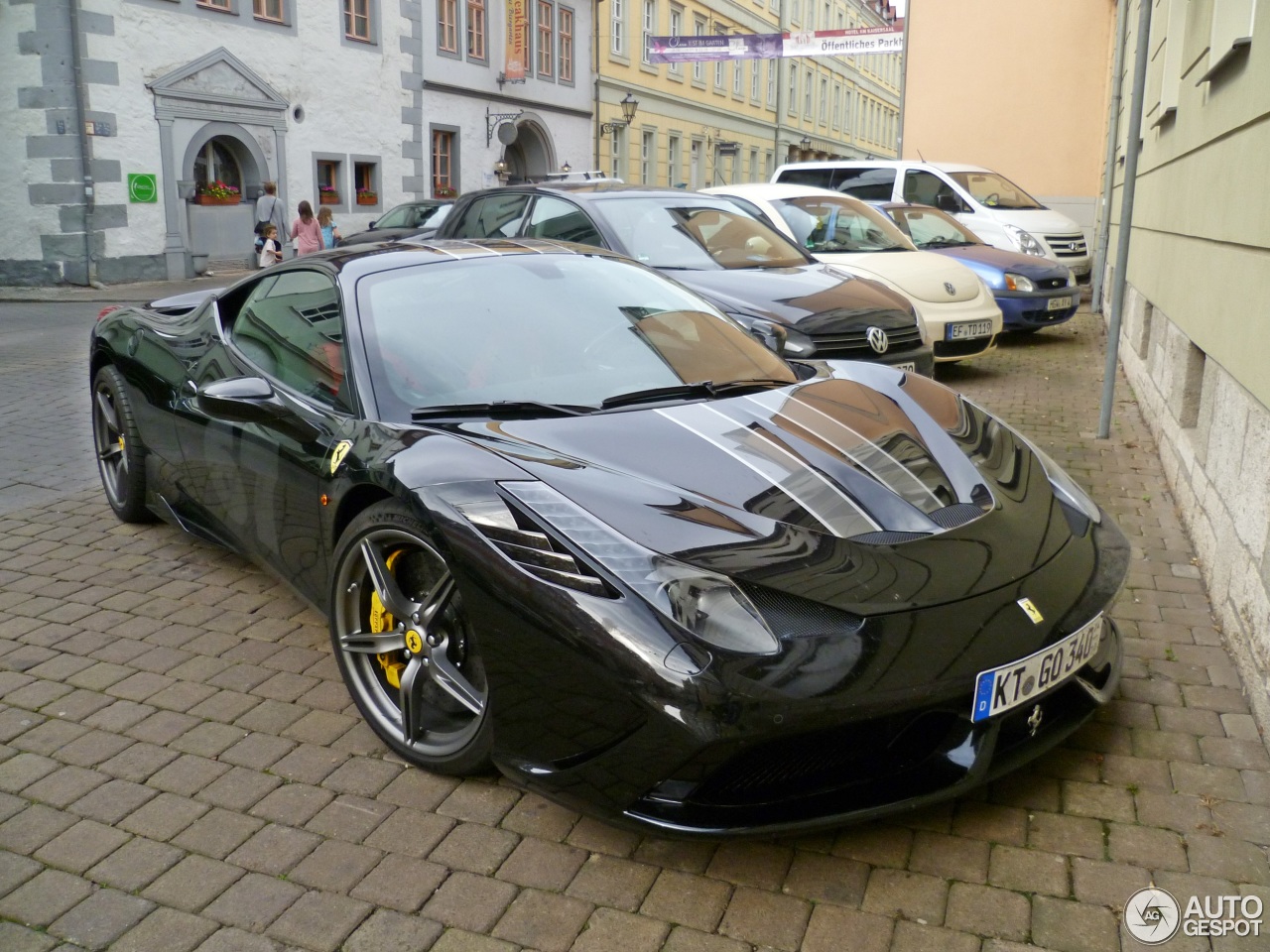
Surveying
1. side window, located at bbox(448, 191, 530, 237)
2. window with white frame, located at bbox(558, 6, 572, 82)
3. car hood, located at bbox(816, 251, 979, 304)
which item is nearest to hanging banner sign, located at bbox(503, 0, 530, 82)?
window with white frame, located at bbox(558, 6, 572, 82)

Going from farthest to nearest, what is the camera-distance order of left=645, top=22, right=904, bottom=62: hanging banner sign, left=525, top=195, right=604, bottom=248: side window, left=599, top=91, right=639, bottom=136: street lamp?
left=599, top=91, right=639, bottom=136: street lamp < left=645, top=22, right=904, bottom=62: hanging banner sign < left=525, top=195, right=604, bottom=248: side window

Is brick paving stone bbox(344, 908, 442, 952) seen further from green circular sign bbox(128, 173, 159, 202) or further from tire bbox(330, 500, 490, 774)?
green circular sign bbox(128, 173, 159, 202)

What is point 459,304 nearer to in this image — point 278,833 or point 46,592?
point 278,833

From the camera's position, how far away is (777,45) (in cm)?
3108

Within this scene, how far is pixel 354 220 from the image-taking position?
2506 cm

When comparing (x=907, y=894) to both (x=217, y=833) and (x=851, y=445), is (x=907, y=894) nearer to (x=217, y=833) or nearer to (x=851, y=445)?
(x=851, y=445)

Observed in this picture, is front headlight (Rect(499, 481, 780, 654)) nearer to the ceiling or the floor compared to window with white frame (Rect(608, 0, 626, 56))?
nearer to the floor

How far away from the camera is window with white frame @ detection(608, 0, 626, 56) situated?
3497 centimetres

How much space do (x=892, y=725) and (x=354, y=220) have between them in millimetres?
24221

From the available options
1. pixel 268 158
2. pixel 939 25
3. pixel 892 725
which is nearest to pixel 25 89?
pixel 268 158

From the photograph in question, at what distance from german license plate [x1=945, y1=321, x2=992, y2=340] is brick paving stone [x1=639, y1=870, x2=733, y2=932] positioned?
7.23m

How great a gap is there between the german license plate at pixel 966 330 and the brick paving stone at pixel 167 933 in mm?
7763

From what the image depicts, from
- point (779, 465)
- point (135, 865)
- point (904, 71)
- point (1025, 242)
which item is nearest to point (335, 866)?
point (135, 865)

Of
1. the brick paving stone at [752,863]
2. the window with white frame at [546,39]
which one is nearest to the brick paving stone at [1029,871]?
the brick paving stone at [752,863]
